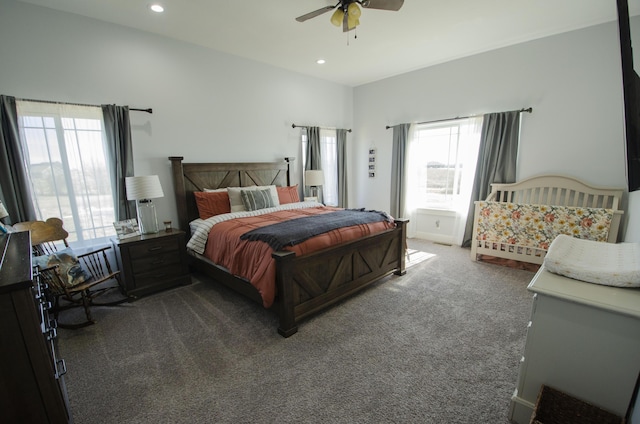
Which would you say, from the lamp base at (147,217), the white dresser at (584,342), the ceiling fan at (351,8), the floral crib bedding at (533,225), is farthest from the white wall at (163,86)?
the white dresser at (584,342)

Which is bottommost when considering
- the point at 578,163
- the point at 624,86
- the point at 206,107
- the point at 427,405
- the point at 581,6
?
the point at 427,405

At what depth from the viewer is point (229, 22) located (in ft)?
9.52

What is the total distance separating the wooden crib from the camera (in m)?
2.96

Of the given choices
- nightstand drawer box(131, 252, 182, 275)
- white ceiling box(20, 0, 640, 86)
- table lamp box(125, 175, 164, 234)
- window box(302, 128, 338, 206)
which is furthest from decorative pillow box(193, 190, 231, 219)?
window box(302, 128, 338, 206)

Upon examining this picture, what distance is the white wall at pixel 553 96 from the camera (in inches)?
122

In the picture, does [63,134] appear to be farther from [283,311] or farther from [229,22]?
[283,311]

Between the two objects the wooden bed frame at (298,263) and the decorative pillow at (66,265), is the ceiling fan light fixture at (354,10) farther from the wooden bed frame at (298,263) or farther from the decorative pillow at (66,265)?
the decorative pillow at (66,265)

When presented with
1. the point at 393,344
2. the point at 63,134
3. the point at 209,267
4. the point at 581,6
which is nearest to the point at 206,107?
the point at 63,134

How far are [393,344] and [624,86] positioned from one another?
1.95 meters

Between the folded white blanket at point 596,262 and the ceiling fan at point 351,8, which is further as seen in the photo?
the ceiling fan at point 351,8

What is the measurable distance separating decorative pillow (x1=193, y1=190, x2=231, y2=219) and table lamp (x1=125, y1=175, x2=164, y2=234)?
1.63 ft

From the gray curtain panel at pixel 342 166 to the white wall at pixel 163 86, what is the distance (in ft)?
2.03

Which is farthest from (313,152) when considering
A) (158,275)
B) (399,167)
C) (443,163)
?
(158,275)

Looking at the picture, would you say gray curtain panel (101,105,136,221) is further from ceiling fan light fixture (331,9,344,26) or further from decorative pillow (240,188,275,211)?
ceiling fan light fixture (331,9,344,26)
